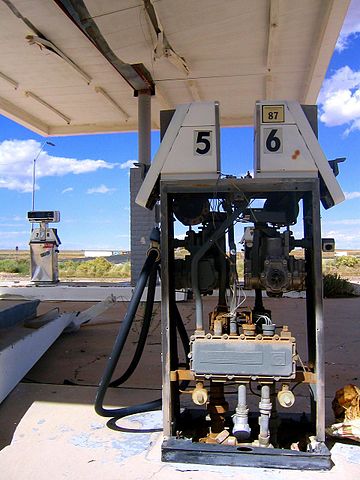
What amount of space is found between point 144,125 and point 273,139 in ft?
27.6

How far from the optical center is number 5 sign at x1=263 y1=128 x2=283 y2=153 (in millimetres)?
2885

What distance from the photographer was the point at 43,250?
42.5 feet

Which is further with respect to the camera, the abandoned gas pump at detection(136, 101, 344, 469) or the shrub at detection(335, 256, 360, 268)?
the shrub at detection(335, 256, 360, 268)

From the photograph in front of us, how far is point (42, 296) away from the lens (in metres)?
11.4

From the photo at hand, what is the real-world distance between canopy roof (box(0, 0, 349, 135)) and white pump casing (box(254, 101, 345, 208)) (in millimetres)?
4642

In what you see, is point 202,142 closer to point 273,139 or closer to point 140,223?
point 273,139

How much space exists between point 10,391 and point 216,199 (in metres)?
2.36

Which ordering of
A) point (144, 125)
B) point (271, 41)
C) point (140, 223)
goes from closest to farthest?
point (271, 41) → point (144, 125) → point (140, 223)

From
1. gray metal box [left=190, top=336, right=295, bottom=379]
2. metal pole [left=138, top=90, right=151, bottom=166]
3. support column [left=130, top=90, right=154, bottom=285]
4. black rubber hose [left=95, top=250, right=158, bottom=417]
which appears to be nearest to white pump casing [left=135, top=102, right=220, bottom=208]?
black rubber hose [left=95, top=250, right=158, bottom=417]

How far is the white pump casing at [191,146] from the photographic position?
2924 mm

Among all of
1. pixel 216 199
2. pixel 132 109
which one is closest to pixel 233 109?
pixel 132 109

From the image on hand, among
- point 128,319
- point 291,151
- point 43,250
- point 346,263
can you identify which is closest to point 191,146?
point 291,151

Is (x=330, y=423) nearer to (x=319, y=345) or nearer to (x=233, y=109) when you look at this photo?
(x=319, y=345)

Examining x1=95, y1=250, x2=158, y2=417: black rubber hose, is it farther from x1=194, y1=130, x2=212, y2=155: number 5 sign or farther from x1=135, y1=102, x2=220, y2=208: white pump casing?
x1=194, y1=130, x2=212, y2=155: number 5 sign
